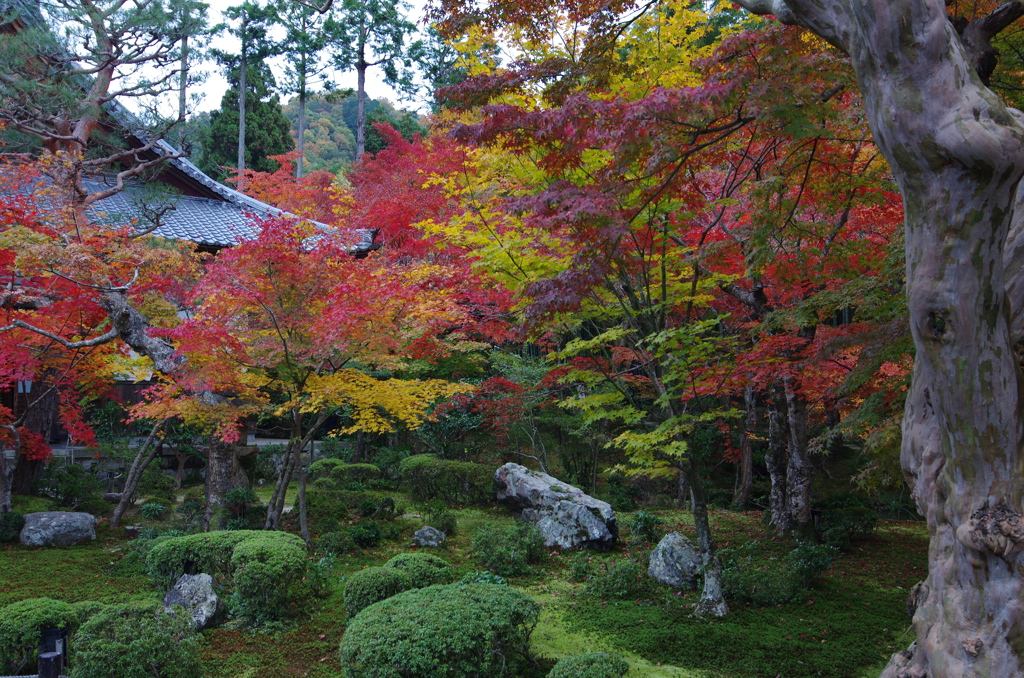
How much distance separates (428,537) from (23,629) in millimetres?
5270

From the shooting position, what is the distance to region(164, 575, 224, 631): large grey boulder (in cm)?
630

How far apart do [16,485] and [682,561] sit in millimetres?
11564

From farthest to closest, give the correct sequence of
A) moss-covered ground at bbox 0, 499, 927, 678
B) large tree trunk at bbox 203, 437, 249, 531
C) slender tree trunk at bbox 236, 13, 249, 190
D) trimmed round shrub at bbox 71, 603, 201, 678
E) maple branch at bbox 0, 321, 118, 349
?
slender tree trunk at bbox 236, 13, 249, 190
large tree trunk at bbox 203, 437, 249, 531
maple branch at bbox 0, 321, 118, 349
moss-covered ground at bbox 0, 499, 927, 678
trimmed round shrub at bbox 71, 603, 201, 678

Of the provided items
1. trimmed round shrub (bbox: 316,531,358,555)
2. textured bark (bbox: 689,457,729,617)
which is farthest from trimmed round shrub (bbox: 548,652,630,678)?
trimmed round shrub (bbox: 316,531,358,555)

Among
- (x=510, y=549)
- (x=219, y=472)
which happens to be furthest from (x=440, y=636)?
(x=219, y=472)

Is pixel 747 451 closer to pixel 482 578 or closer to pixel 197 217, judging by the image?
pixel 482 578

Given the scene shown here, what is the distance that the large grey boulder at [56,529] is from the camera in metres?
9.12

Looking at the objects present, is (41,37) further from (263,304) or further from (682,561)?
(682,561)

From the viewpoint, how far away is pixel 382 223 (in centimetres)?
1605

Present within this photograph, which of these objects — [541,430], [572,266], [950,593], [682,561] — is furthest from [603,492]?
[950,593]

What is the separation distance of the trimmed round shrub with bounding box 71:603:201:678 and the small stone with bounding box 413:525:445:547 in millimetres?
4487

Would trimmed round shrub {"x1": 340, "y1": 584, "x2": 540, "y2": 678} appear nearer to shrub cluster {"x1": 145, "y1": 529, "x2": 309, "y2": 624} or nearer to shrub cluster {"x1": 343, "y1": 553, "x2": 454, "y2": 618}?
shrub cluster {"x1": 343, "y1": 553, "x2": 454, "y2": 618}

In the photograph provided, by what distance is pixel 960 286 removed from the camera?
346cm

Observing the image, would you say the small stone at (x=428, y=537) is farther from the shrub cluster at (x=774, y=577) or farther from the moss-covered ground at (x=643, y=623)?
the shrub cluster at (x=774, y=577)
